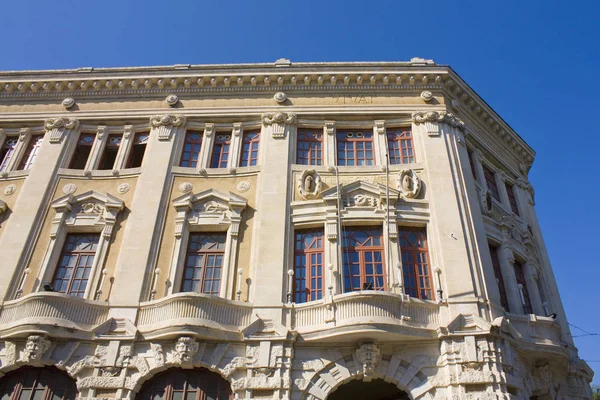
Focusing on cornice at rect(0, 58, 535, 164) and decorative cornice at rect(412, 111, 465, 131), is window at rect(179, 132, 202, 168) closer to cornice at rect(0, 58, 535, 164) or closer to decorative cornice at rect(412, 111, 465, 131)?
cornice at rect(0, 58, 535, 164)

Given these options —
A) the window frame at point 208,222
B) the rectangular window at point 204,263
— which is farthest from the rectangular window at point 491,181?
the rectangular window at point 204,263

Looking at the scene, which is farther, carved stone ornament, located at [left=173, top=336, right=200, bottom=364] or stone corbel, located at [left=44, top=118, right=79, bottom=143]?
stone corbel, located at [left=44, top=118, right=79, bottom=143]

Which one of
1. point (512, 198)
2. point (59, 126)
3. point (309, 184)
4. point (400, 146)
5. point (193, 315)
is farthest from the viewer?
point (512, 198)

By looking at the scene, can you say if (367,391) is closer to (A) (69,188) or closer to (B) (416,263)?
(B) (416,263)

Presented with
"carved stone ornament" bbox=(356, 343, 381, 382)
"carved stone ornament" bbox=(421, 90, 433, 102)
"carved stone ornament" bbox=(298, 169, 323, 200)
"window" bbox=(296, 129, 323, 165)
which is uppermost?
"carved stone ornament" bbox=(421, 90, 433, 102)

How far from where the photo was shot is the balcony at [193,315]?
1383cm

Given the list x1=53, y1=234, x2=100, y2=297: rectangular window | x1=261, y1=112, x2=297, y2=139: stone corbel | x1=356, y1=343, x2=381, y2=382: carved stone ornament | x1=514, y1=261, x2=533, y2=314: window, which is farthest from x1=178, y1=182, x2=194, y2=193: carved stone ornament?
x1=514, y1=261, x2=533, y2=314: window

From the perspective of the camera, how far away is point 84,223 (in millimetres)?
17016

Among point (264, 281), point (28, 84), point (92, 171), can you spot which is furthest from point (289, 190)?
point (28, 84)

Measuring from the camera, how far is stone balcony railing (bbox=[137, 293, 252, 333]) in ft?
45.8

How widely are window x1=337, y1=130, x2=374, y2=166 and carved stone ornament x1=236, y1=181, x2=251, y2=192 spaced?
11.4 ft

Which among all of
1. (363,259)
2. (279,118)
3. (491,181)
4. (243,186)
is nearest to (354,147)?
(279,118)

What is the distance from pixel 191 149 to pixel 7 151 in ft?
25.2

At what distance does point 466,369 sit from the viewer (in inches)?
519
